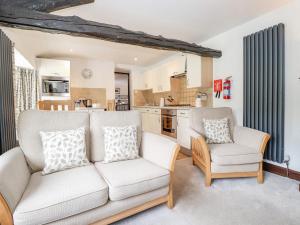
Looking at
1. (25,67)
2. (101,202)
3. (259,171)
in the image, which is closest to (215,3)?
(259,171)

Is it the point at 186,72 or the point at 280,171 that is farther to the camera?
the point at 186,72

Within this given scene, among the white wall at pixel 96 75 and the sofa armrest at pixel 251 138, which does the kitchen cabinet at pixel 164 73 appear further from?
the sofa armrest at pixel 251 138

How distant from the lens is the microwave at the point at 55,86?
14.0 feet

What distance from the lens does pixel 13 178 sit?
3.85ft

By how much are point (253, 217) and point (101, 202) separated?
135 centimetres

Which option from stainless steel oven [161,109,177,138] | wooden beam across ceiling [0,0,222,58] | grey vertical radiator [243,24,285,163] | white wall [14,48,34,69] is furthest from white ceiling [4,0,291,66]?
stainless steel oven [161,109,177,138]

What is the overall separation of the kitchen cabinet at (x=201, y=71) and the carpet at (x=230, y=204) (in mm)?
2004

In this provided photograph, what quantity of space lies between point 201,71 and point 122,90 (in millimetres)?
3650

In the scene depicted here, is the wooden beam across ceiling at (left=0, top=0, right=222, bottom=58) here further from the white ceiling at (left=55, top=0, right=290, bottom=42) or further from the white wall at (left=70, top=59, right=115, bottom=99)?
the white wall at (left=70, top=59, right=115, bottom=99)

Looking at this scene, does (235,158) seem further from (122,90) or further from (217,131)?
(122,90)

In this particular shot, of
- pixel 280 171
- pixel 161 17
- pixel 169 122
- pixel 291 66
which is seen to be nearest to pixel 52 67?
pixel 161 17

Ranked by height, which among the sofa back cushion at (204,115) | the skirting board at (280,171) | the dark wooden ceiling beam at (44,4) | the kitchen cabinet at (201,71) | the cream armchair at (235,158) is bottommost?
the skirting board at (280,171)

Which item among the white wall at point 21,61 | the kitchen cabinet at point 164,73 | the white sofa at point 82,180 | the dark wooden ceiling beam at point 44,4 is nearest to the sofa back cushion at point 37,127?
the white sofa at point 82,180

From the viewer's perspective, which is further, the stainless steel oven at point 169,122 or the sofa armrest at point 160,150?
the stainless steel oven at point 169,122
